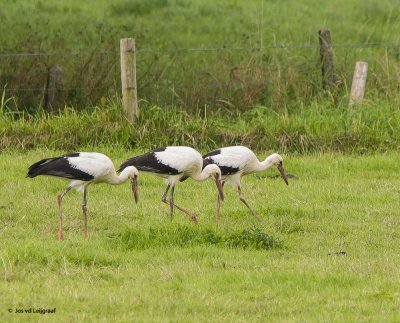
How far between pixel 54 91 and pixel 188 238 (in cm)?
722

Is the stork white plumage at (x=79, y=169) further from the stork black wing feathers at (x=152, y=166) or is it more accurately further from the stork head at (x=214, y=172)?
the stork head at (x=214, y=172)

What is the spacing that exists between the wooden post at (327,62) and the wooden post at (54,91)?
4.20m

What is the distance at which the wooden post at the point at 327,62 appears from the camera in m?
16.0

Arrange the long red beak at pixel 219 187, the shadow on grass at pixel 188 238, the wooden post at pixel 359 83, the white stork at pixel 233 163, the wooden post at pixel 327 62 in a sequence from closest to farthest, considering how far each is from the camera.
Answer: the shadow on grass at pixel 188 238 → the long red beak at pixel 219 187 → the white stork at pixel 233 163 → the wooden post at pixel 359 83 → the wooden post at pixel 327 62

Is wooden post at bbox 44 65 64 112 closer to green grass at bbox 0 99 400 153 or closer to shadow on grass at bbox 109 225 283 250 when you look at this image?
green grass at bbox 0 99 400 153

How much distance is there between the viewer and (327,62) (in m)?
16.0

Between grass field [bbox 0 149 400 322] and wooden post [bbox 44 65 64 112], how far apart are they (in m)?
2.97

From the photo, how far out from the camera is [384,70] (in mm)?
16344

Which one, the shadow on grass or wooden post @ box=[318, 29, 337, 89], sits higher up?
the shadow on grass

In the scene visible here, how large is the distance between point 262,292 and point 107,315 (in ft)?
4.15

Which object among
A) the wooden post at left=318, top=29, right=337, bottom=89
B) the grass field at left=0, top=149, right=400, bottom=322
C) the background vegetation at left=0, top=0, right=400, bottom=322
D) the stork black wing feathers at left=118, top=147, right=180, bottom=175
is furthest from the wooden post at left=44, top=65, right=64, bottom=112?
the stork black wing feathers at left=118, top=147, right=180, bottom=175

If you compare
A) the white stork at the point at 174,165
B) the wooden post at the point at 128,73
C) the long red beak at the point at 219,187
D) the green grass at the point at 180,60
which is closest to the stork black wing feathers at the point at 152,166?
the white stork at the point at 174,165

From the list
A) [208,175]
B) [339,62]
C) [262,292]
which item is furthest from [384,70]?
[262,292]

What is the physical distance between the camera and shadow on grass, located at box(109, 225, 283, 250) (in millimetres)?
8977
